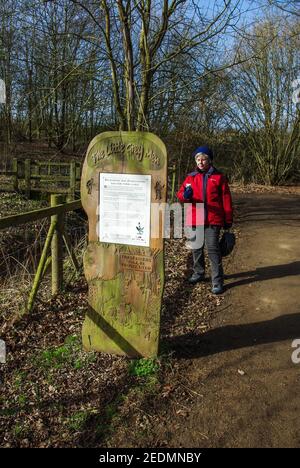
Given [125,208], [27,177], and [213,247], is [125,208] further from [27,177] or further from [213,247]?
[27,177]

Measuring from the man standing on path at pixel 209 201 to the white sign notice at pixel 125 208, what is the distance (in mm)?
1786

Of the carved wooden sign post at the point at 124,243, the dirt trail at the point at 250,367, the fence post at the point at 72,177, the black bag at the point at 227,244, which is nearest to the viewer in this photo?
the dirt trail at the point at 250,367

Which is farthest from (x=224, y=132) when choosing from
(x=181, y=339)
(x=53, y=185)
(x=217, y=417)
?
(x=217, y=417)

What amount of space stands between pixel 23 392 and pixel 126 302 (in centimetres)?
110

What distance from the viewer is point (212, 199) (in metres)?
5.57

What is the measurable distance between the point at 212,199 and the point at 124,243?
79.9 inches

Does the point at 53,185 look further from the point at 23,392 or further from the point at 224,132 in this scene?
the point at 23,392

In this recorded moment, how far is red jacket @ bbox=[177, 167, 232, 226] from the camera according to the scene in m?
5.51

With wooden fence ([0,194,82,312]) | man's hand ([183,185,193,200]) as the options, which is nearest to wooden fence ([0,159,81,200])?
wooden fence ([0,194,82,312])

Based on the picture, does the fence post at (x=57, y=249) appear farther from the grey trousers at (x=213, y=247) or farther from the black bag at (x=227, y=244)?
the black bag at (x=227, y=244)

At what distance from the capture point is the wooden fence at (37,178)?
46.4 feet

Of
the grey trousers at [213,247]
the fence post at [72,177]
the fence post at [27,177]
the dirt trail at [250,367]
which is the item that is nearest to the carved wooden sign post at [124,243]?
the dirt trail at [250,367]

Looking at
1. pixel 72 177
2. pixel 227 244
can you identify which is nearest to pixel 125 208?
pixel 227 244
